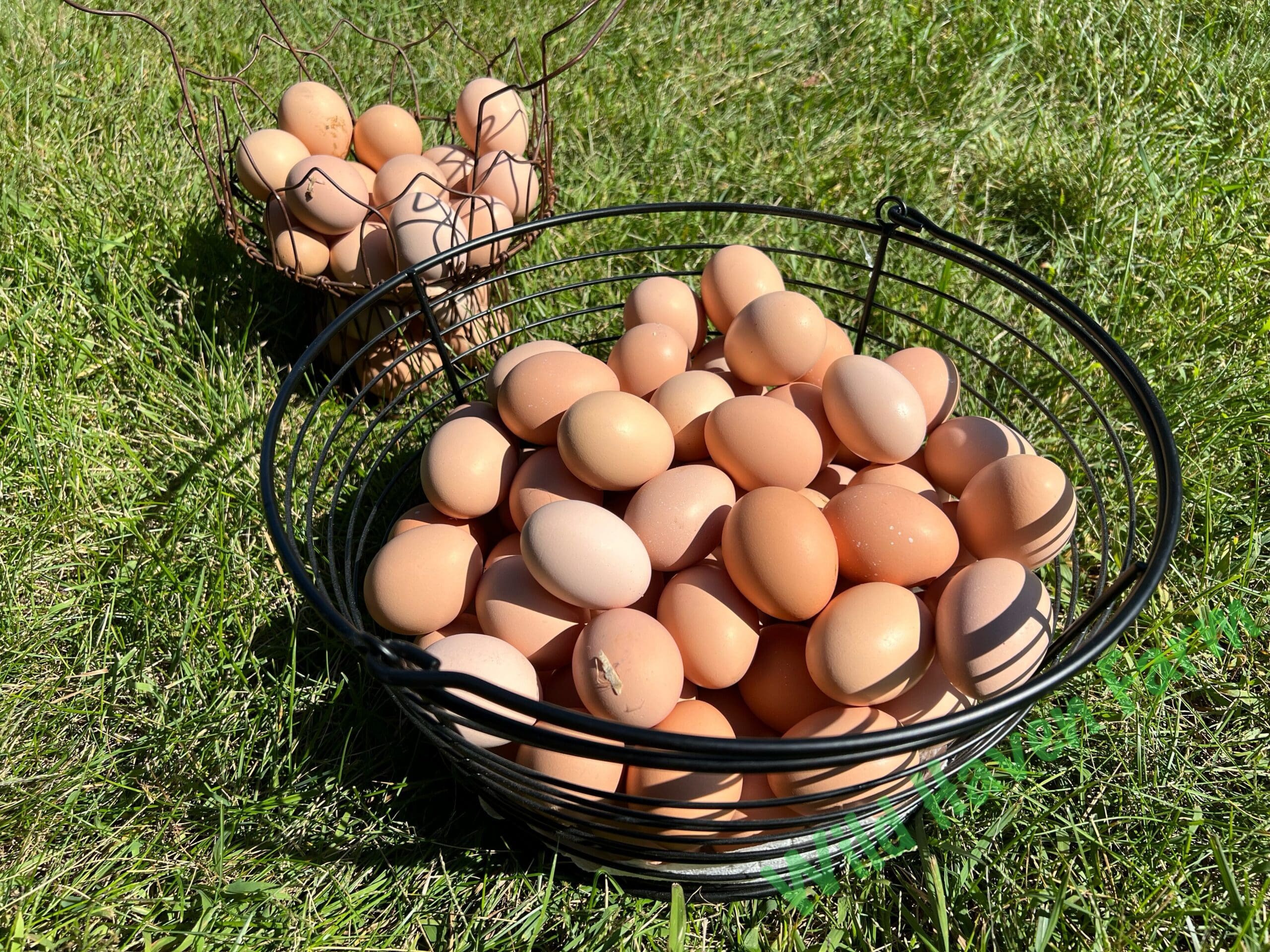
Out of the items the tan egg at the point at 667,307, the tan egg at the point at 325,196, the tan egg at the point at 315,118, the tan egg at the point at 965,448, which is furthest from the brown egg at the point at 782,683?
the tan egg at the point at 315,118

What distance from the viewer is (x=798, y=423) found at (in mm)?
1359

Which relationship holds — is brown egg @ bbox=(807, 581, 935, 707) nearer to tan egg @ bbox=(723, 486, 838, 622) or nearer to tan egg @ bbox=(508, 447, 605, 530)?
tan egg @ bbox=(723, 486, 838, 622)

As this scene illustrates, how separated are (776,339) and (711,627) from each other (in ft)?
1.65

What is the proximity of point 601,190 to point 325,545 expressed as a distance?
1.23 meters

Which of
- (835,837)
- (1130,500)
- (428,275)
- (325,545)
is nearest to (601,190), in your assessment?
(428,275)

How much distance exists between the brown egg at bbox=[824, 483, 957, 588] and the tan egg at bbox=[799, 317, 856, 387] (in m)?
0.32

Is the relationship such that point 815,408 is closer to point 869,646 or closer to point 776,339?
point 776,339

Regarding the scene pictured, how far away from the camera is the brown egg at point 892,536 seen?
124 cm

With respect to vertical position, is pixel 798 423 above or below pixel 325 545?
above

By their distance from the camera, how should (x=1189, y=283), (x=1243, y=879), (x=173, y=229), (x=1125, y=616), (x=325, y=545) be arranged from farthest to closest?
1. (x=173, y=229)
2. (x=1189, y=283)
3. (x=325, y=545)
4. (x=1243, y=879)
5. (x=1125, y=616)

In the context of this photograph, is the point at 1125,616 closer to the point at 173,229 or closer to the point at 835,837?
the point at 835,837

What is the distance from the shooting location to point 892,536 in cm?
124

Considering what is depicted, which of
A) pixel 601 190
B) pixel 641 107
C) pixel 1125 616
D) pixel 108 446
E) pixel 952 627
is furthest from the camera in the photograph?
pixel 641 107

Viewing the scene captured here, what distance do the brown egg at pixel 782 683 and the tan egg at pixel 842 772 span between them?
0.05 meters
